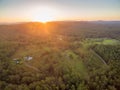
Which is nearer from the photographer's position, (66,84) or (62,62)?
(66,84)

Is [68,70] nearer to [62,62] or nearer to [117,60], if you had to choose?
[62,62]

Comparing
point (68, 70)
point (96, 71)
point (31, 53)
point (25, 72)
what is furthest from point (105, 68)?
point (31, 53)

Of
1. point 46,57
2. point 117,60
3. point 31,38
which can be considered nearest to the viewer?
point 117,60

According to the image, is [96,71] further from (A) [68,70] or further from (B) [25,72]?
(B) [25,72]

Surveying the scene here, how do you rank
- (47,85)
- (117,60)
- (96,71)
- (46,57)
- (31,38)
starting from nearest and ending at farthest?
(47,85) < (96,71) < (117,60) < (46,57) < (31,38)

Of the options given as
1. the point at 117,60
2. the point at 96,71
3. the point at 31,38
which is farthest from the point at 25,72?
the point at 31,38

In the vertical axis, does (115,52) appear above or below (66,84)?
above

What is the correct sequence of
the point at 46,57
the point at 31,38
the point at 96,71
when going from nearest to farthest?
the point at 96,71
the point at 46,57
the point at 31,38

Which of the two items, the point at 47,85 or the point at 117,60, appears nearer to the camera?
the point at 47,85

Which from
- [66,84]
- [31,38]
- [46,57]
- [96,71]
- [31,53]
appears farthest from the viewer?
[31,38]
